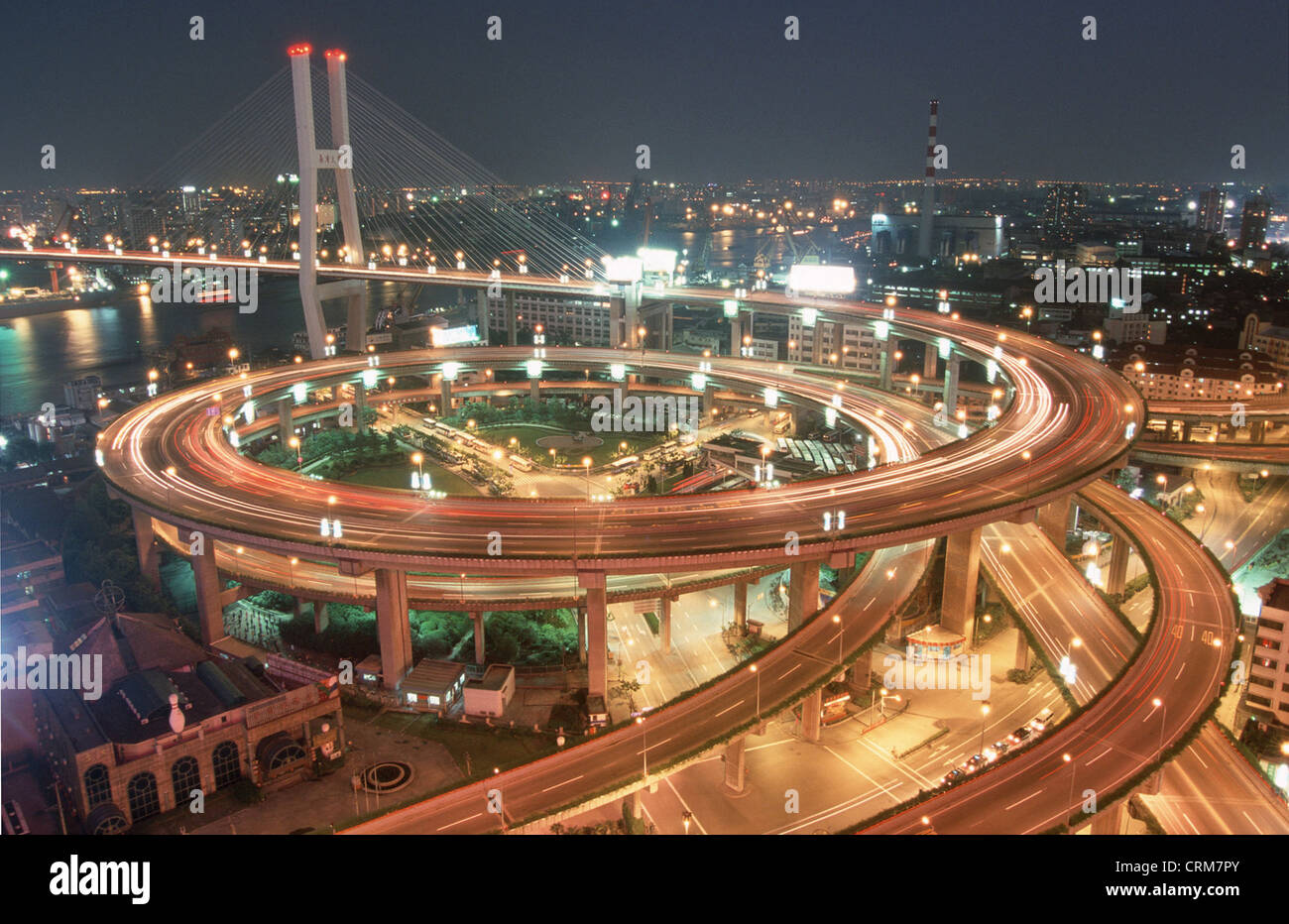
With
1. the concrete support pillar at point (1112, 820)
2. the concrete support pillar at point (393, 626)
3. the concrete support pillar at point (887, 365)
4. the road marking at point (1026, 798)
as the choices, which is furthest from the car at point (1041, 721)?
the concrete support pillar at point (887, 365)

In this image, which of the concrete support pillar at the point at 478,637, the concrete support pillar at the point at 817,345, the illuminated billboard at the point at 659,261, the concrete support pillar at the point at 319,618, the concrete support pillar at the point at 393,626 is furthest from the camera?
the illuminated billboard at the point at 659,261

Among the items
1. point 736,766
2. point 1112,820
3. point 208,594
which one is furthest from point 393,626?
point 1112,820

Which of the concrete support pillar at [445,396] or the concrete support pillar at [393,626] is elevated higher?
the concrete support pillar at [445,396]

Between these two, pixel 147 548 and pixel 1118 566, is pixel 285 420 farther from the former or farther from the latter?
pixel 1118 566

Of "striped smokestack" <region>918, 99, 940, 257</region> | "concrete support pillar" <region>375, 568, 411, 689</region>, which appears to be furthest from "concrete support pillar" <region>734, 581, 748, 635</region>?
"striped smokestack" <region>918, 99, 940, 257</region>

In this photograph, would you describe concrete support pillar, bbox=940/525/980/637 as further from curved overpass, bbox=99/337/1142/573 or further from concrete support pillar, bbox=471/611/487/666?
concrete support pillar, bbox=471/611/487/666

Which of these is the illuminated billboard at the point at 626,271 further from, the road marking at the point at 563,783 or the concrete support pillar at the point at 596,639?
the road marking at the point at 563,783

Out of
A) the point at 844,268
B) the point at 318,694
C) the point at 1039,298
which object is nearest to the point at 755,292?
the point at 844,268
